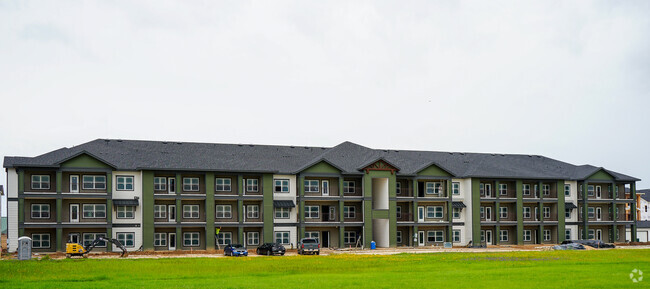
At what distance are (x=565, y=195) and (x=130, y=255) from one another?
49.8 m

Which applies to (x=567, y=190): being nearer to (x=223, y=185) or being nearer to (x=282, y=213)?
(x=282, y=213)

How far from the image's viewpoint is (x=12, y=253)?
60.1 metres

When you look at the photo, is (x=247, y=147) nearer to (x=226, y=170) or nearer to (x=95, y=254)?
(x=226, y=170)

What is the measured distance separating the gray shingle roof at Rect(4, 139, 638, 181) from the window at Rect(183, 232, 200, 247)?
6.42 meters

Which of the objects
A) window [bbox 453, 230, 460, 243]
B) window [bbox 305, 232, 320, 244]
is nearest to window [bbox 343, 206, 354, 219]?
window [bbox 305, 232, 320, 244]

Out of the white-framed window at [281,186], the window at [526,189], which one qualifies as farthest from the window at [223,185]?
the window at [526,189]

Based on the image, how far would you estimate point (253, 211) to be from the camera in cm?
7094

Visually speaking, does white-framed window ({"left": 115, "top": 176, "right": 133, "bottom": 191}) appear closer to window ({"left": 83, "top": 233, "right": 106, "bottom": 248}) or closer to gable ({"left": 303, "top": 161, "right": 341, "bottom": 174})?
window ({"left": 83, "top": 233, "right": 106, "bottom": 248})

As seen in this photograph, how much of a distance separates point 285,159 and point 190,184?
36.2ft

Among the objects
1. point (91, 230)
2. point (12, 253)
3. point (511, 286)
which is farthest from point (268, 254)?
point (511, 286)

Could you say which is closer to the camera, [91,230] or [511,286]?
[511,286]

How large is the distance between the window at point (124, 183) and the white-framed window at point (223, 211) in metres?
8.53

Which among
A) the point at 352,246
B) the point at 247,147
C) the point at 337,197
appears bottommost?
the point at 352,246

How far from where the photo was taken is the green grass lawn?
30703 mm
